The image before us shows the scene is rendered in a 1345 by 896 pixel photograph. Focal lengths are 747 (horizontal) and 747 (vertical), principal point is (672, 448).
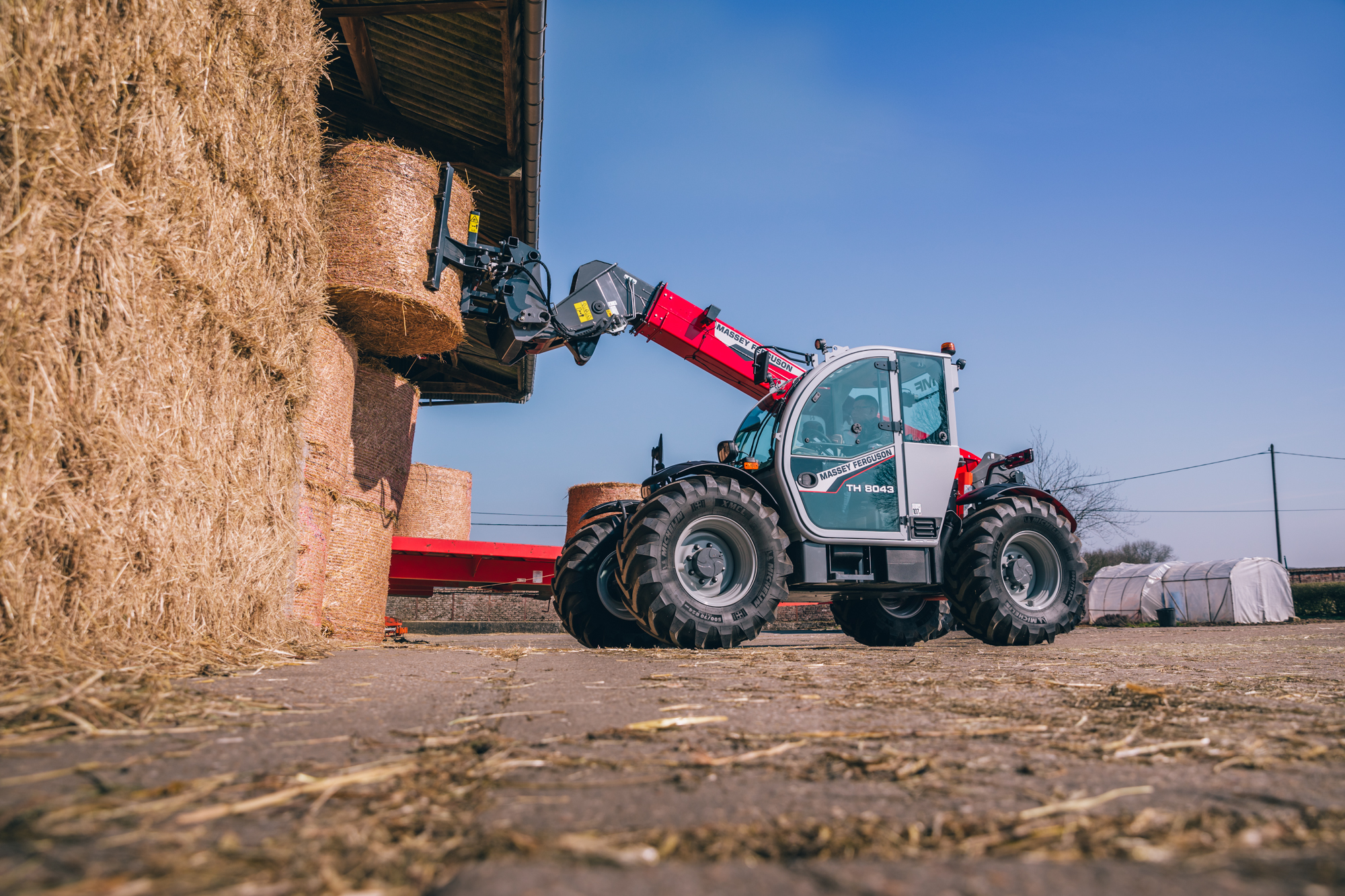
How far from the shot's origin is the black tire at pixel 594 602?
5.88 metres

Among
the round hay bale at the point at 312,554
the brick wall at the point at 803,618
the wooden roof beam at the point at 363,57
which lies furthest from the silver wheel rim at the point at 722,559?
the brick wall at the point at 803,618

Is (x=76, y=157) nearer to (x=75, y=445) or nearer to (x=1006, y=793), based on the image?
(x=75, y=445)

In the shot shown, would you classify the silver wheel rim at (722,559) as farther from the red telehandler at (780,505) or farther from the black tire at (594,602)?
the black tire at (594,602)

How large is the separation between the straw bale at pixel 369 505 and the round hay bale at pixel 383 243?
0.89 metres

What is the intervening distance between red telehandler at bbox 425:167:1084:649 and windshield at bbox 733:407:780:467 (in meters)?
0.02

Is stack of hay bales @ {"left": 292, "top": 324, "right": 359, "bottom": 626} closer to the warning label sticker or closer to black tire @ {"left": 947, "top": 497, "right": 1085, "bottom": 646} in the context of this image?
the warning label sticker

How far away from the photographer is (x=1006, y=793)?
1.36m

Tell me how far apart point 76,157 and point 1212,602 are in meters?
24.5

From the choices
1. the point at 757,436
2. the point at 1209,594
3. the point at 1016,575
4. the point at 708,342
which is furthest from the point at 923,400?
the point at 1209,594

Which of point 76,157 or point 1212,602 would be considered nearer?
point 76,157

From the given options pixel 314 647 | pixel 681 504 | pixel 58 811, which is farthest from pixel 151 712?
pixel 681 504

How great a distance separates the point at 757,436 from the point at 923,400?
1.44m

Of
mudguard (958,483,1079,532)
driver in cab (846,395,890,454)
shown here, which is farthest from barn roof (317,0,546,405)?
mudguard (958,483,1079,532)

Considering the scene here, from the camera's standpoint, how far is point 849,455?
5980 millimetres
